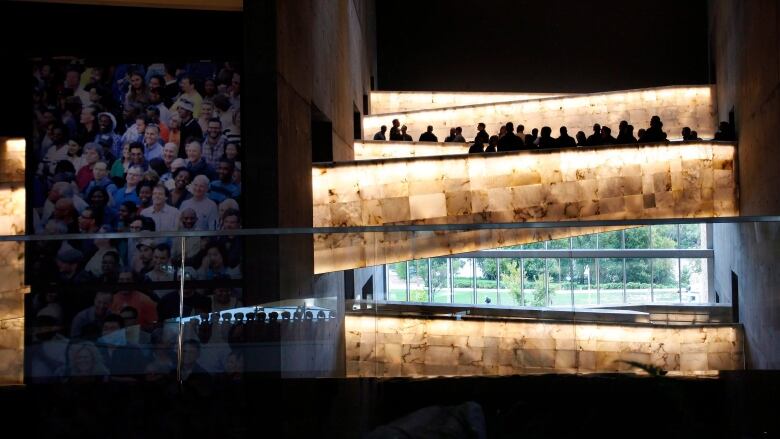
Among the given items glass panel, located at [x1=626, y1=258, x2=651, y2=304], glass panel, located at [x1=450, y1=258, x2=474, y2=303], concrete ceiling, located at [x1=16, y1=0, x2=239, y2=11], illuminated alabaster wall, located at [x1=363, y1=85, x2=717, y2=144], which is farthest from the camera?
illuminated alabaster wall, located at [x1=363, y1=85, x2=717, y2=144]

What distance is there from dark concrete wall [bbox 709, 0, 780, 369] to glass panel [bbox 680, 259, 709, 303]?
140 millimetres

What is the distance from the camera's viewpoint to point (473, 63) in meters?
24.7

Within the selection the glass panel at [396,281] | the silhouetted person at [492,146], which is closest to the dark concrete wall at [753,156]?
the glass panel at [396,281]

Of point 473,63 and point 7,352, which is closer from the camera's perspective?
point 7,352

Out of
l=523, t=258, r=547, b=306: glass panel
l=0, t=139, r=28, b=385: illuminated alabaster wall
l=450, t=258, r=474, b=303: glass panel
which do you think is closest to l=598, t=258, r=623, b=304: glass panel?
l=523, t=258, r=547, b=306: glass panel

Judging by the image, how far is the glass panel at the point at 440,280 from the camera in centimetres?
442

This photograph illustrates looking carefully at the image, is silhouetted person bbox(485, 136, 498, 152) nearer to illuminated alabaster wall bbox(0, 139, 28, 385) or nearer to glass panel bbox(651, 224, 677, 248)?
glass panel bbox(651, 224, 677, 248)

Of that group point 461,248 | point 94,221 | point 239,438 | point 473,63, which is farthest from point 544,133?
point 473,63

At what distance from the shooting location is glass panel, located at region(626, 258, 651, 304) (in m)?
4.16

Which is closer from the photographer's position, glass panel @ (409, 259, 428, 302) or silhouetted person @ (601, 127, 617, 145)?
glass panel @ (409, 259, 428, 302)

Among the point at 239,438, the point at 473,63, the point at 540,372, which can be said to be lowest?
the point at 239,438

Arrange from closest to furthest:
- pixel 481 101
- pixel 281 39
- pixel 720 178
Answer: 1. pixel 281 39
2. pixel 720 178
3. pixel 481 101

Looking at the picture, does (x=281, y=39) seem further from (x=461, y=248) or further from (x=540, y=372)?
(x=540, y=372)

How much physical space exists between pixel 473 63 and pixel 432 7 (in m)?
2.40
